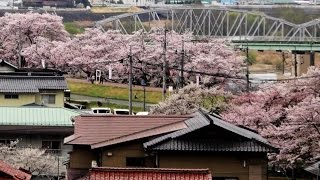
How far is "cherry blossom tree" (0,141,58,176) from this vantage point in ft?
90.3

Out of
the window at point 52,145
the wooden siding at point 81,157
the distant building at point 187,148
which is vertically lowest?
the window at point 52,145

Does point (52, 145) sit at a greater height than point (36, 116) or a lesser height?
Answer: lesser

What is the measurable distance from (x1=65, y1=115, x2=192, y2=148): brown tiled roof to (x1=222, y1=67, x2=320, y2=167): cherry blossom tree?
7.99 meters

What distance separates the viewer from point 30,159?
27.7 metres

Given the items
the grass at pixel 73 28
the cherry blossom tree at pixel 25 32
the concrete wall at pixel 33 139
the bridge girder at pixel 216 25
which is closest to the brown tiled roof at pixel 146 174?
the concrete wall at pixel 33 139

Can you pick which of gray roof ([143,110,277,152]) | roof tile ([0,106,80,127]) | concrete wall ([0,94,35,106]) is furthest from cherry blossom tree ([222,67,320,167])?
gray roof ([143,110,277,152])

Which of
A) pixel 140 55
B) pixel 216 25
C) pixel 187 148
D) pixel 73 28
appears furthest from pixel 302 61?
pixel 187 148

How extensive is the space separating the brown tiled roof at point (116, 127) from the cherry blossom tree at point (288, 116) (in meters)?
7.99

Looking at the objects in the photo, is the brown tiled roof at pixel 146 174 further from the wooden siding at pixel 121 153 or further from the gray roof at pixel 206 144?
the wooden siding at pixel 121 153

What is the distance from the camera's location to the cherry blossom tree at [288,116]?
30112 mm

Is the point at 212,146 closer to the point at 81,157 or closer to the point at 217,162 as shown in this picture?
the point at 217,162

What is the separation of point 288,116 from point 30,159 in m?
10.0

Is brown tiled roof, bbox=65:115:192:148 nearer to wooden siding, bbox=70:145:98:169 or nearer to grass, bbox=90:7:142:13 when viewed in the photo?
wooden siding, bbox=70:145:98:169

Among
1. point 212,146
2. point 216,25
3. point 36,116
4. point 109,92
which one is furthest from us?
point 216,25
